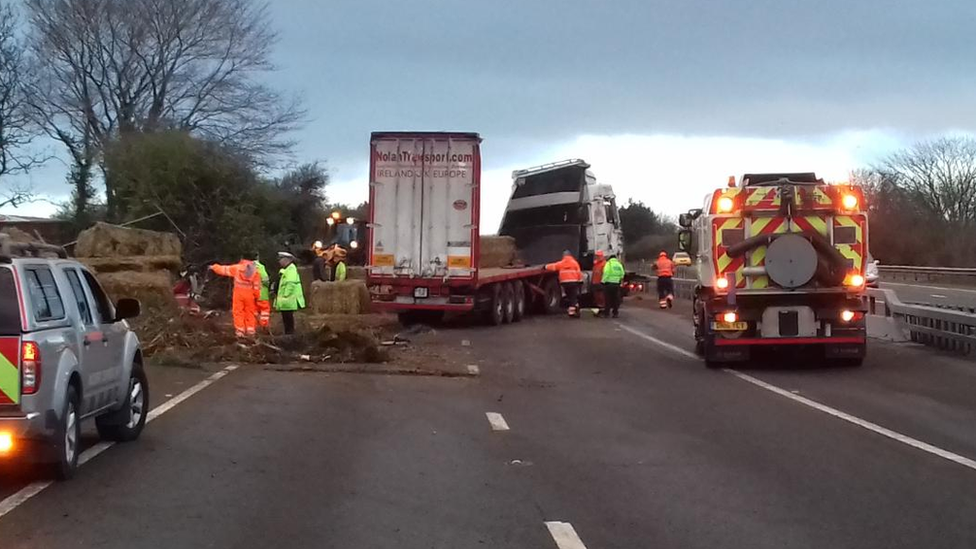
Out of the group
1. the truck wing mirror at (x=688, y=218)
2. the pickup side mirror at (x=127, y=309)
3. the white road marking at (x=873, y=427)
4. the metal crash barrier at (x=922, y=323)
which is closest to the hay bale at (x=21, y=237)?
the pickup side mirror at (x=127, y=309)

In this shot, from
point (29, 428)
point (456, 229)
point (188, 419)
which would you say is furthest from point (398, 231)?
point (29, 428)

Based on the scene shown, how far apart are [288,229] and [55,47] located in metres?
10.3

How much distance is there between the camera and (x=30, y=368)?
8234mm

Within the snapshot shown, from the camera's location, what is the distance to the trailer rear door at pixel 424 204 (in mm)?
24859

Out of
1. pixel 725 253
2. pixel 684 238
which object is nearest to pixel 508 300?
pixel 684 238

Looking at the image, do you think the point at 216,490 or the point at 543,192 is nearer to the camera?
the point at 216,490

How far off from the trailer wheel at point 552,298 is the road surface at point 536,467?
14856 mm

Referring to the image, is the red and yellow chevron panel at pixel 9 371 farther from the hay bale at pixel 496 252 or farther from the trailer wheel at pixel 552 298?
the trailer wheel at pixel 552 298

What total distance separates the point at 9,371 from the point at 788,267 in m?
11.5

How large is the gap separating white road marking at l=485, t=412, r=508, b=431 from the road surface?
2 centimetres

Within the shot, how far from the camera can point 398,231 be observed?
25.1 m

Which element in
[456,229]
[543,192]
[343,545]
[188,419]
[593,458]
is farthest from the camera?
[543,192]

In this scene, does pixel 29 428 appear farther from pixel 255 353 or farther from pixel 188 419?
pixel 255 353

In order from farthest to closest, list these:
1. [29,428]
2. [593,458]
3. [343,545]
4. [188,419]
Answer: [188,419] → [593,458] → [29,428] → [343,545]
